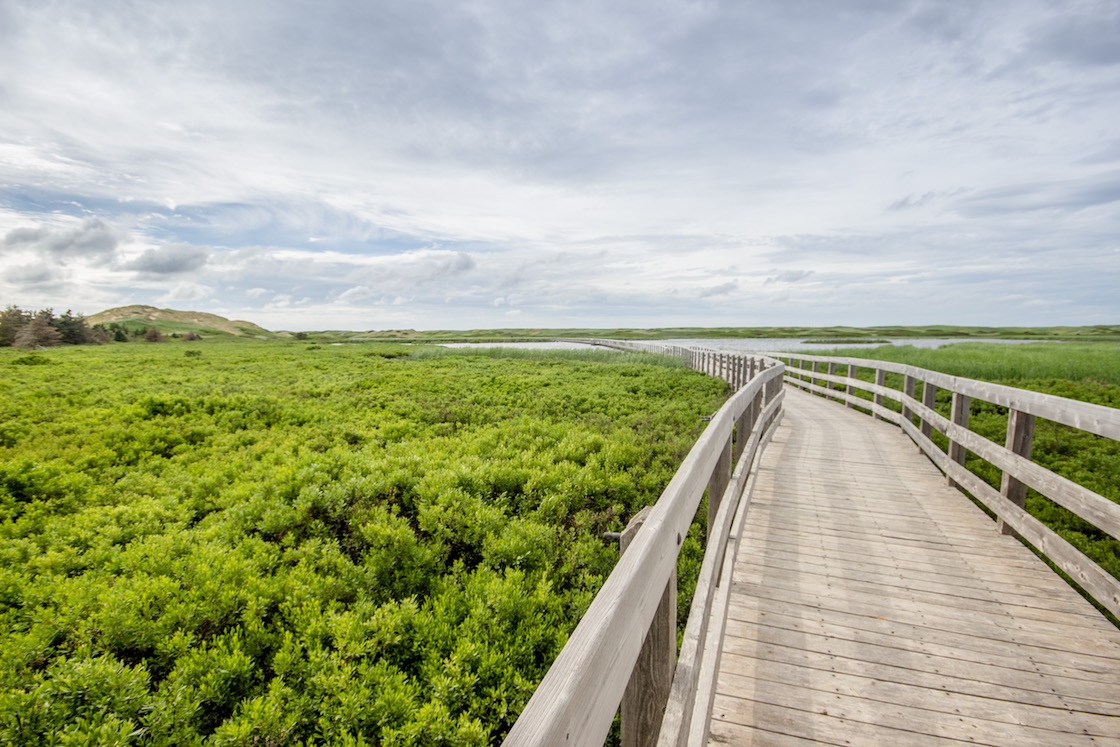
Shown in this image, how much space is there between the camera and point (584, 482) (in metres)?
6.98

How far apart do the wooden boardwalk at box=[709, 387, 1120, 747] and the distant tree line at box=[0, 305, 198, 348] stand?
58.4 m

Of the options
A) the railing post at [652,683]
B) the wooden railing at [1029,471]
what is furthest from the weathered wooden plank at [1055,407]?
the railing post at [652,683]

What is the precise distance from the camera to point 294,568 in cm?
471

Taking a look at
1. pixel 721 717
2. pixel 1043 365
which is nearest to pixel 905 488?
pixel 721 717

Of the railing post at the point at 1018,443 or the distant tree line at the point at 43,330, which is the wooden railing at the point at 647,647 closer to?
the railing post at the point at 1018,443

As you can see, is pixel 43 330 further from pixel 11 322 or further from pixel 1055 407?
pixel 1055 407

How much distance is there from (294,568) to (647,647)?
12.7ft

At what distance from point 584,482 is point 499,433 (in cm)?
306

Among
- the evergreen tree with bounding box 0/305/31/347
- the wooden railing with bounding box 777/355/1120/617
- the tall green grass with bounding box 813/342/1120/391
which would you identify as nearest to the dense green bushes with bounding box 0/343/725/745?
the wooden railing with bounding box 777/355/1120/617

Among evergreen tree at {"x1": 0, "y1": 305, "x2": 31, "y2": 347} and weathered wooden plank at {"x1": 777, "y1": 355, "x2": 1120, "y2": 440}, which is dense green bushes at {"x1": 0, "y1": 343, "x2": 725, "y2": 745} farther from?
evergreen tree at {"x1": 0, "y1": 305, "x2": 31, "y2": 347}

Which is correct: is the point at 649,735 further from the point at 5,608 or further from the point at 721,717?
the point at 5,608

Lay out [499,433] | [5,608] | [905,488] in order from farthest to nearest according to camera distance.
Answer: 1. [499,433]
2. [905,488]
3. [5,608]

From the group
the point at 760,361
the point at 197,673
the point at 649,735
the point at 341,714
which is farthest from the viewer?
the point at 760,361

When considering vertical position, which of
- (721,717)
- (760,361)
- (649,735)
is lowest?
(721,717)
